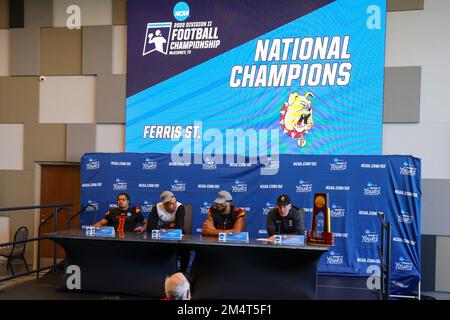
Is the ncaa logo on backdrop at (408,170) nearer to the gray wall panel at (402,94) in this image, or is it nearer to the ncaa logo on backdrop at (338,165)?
the ncaa logo on backdrop at (338,165)

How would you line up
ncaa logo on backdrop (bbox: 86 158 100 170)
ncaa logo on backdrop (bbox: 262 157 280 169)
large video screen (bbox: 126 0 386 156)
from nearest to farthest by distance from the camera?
ncaa logo on backdrop (bbox: 262 157 280 169) < large video screen (bbox: 126 0 386 156) < ncaa logo on backdrop (bbox: 86 158 100 170)

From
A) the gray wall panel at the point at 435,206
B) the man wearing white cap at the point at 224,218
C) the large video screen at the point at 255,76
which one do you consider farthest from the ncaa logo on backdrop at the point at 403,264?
the man wearing white cap at the point at 224,218

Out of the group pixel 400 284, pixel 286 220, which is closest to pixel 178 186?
pixel 286 220

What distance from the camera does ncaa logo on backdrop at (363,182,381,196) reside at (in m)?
5.34

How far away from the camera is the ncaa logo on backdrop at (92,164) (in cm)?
620

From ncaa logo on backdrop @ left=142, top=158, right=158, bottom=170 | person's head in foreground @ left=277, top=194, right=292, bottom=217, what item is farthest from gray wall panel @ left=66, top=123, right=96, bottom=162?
person's head in foreground @ left=277, top=194, right=292, bottom=217

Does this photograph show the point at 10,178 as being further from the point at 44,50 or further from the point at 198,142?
the point at 198,142

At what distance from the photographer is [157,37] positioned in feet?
21.3

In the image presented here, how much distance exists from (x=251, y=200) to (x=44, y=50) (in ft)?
14.0

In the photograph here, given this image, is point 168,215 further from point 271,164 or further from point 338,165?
point 338,165

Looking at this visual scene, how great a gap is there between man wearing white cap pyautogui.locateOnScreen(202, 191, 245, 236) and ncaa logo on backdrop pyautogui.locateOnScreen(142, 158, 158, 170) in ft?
5.89

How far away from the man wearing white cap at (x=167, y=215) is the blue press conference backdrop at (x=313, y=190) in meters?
1.23

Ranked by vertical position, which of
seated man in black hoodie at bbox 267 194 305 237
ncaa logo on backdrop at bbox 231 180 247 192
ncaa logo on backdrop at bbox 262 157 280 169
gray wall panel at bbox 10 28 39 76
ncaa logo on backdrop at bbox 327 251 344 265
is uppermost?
gray wall panel at bbox 10 28 39 76

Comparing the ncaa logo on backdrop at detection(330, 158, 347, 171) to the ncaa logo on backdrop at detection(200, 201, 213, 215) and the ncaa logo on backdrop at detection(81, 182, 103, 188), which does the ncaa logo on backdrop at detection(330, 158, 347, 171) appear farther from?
the ncaa logo on backdrop at detection(81, 182, 103, 188)
